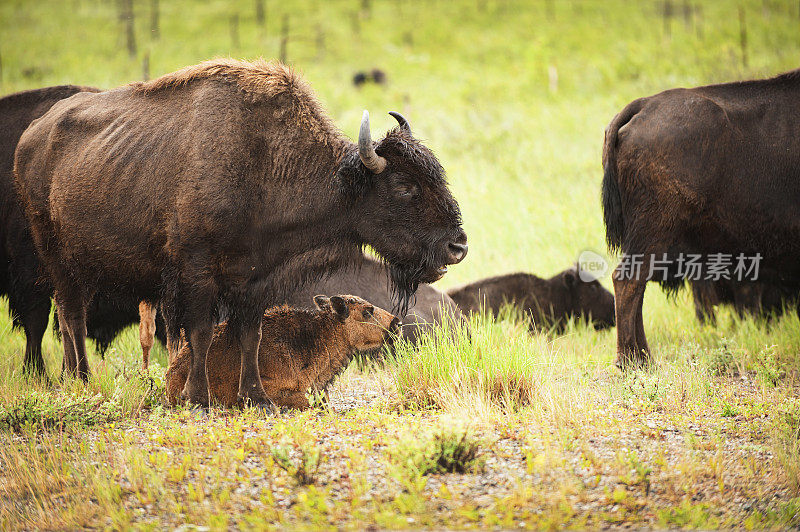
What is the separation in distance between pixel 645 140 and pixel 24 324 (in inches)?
258

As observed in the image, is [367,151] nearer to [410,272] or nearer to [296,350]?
[410,272]

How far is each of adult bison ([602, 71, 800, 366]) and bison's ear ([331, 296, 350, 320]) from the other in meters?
3.00

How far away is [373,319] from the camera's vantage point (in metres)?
→ 7.03

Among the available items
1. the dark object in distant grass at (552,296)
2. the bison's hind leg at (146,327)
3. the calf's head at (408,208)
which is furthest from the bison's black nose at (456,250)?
the dark object in distant grass at (552,296)

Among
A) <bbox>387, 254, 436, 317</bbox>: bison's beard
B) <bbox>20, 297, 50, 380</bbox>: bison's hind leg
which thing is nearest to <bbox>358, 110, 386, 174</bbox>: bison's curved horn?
<bbox>387, 254, 436, 317</bbox>: bison's beard

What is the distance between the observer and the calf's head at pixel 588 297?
406 inches

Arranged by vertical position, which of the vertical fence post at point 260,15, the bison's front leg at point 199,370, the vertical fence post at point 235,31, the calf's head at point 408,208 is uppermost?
the vertical fence post at point 260,15

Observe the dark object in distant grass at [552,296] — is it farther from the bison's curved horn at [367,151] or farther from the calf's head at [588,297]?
the bison's curved horn at [367,151]

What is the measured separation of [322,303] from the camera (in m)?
7.05

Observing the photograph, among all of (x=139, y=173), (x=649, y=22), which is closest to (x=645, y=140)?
(x=139, y=173)

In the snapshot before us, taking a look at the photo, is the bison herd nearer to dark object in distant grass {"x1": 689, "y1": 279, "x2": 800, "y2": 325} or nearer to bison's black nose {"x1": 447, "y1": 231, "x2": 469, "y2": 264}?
bison's black nose {"x1": 447, "y1": 231, "x2": 469, "y2": 264}

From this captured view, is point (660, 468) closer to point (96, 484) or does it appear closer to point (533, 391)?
point (533, 391)

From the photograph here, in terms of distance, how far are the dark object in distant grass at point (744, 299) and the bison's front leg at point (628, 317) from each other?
2.00 meters

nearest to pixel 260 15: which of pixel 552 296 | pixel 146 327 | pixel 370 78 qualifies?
pixel 370 78
